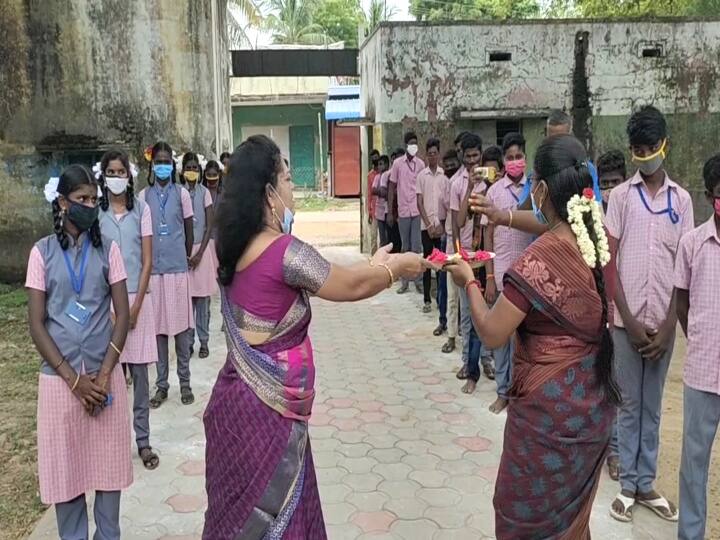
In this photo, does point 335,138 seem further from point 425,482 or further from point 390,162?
point 425,482

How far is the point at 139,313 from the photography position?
173 inches

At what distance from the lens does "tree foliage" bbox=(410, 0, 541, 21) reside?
2561 centimetres

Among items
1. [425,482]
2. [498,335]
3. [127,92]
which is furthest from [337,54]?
[498,335]

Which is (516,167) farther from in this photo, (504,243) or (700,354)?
(700,354)

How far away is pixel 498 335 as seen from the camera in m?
2.39

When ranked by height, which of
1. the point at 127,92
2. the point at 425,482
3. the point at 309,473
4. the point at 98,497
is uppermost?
the point at 127,92

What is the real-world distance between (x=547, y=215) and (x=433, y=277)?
756 cm

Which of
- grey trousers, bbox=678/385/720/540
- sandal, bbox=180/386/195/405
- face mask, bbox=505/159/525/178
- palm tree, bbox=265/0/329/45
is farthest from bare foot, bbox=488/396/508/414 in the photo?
palm tree, bbox=265/0/329/45

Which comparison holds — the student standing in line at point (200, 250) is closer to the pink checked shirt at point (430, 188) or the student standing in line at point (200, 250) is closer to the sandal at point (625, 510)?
the pink checked shirt at point (430, 188)

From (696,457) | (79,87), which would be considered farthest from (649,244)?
(79,87)

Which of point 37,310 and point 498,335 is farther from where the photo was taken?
point 37,310

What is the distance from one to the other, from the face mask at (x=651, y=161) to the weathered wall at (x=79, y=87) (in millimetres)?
8426

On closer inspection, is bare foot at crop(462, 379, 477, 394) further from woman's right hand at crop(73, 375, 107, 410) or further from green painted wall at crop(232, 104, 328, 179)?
green painted wall at crop(232, 104, 328, 179)

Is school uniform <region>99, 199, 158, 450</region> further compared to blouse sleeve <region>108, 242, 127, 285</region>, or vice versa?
school uniform <region>99, 199, 158, 450</region>
